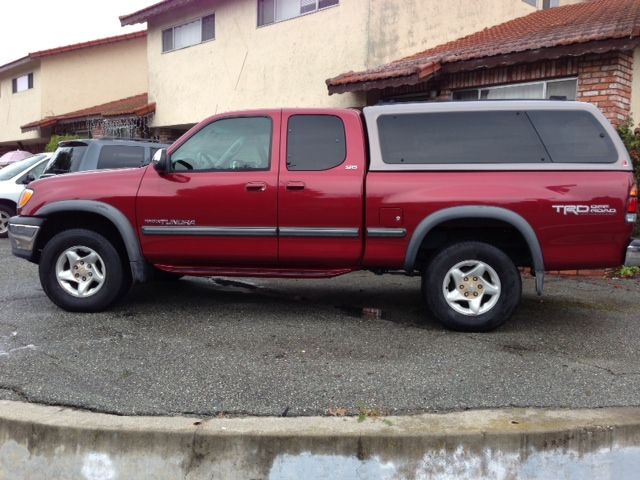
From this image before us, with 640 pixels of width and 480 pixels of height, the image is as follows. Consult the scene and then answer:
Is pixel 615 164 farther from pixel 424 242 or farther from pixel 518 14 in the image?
pixel 518 14

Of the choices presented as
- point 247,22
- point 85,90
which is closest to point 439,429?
point 247,22

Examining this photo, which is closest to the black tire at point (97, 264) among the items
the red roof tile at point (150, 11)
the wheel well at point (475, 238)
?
the wheel well at point (475, 238)

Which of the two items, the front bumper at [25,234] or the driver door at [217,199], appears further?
the front bumper at [25,234]

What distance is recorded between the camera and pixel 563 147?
4785 mm

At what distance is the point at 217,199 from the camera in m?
5.04

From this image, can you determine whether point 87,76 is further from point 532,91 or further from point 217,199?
point 217,199

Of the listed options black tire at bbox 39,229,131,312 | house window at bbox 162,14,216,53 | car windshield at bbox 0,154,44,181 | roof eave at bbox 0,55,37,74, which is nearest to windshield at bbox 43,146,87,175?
car windshield at bbox 0,154,44,181

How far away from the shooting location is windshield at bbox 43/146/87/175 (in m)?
8.76

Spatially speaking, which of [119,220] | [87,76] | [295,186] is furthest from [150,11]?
[295,186]

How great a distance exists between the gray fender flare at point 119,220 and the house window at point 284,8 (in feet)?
27.5

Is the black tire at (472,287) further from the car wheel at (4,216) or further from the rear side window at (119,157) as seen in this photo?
the car wheel at (4,216)

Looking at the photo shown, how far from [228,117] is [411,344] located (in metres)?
2.55

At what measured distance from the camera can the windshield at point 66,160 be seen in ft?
28.7

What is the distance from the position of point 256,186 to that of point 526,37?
6.55 meters
